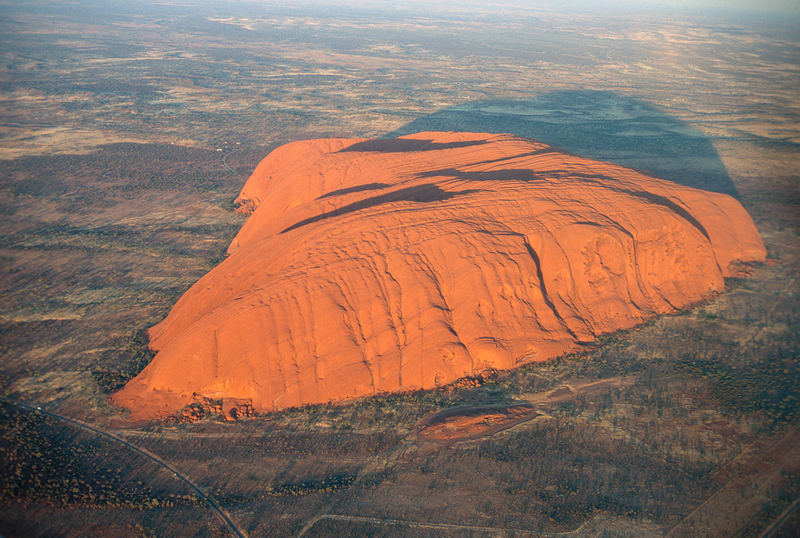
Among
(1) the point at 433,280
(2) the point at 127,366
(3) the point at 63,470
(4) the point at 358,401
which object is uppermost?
(1) the point at 433,280

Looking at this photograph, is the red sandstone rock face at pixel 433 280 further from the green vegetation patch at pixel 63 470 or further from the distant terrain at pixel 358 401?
the green vegetation patch at pixel 63 470

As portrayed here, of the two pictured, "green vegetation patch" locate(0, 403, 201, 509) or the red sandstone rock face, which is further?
the red sandstone rock face

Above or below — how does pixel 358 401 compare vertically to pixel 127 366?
above

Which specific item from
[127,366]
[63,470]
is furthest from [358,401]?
[127,366]

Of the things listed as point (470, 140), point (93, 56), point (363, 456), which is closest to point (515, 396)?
point (363, 456)

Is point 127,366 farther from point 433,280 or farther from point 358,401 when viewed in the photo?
point 433,280

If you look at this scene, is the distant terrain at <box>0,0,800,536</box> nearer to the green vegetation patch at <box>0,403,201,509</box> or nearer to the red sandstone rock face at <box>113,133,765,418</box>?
the green vegetation patch at <box>0,403,201,509</box>

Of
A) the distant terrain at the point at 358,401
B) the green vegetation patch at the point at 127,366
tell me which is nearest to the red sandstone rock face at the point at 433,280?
the green vegetation patch at the point at 127,366

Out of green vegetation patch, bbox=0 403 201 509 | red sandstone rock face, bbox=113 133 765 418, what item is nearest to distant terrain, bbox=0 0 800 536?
green vegetation patch, bbox=0 403 201 509

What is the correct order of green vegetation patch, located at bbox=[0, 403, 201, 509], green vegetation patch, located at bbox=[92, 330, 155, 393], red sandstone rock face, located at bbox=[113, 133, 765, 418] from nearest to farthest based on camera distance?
green vegetation patch, located at bbox=[0, 403, 201, 509] → red sandstone rock face, located at bbox=[113, 133, 765, 418] → green vegetation patch, located at bbox=[92, 330, 155, 393]
